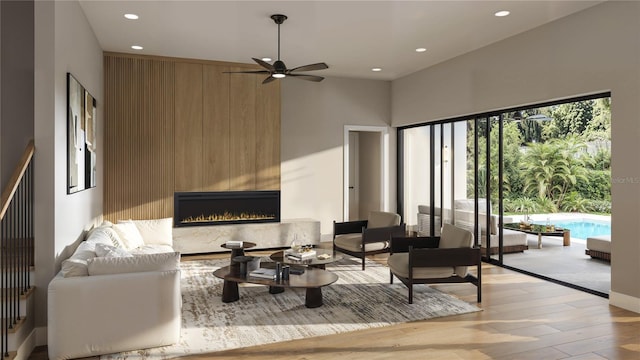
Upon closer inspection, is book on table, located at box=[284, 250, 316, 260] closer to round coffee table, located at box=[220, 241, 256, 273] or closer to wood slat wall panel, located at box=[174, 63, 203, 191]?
round coffee table, located at box=[220, 241, 256, 273]

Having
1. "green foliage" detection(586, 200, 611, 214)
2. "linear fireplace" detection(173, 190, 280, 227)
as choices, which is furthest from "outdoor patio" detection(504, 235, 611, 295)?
"linear fireplace" detection(173, 190, 280, 227)

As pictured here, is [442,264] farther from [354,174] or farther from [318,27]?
[354,174]

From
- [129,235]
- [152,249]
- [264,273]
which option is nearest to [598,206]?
[264,273]

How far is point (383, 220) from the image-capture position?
260 inches

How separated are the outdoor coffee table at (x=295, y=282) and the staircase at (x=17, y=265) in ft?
5.39

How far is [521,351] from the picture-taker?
3408 mm

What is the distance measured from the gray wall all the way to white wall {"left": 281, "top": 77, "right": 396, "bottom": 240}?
13.2 feet

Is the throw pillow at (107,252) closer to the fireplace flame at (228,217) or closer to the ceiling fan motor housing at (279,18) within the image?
the ceiling fan motor housing at (279,18)

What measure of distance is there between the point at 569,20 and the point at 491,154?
80.0 inches

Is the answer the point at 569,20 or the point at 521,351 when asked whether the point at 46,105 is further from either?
the point at 569,20

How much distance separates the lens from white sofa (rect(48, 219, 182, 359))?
126 inches

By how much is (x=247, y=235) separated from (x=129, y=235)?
2.27 m

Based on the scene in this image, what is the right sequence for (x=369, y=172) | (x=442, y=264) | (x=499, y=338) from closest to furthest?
(x=499, y=338) → (x=442, y=264) → (x=369, y=172)

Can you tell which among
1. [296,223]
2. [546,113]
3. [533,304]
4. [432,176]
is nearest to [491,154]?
[546,113]
